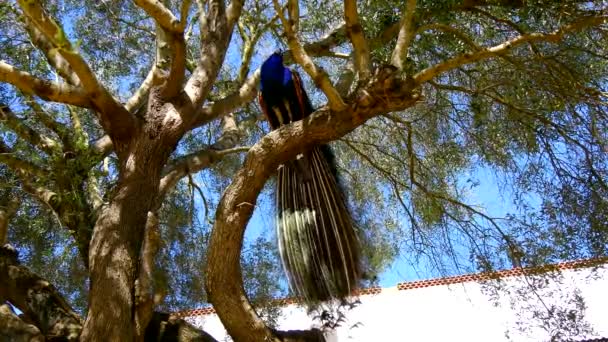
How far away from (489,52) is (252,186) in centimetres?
160

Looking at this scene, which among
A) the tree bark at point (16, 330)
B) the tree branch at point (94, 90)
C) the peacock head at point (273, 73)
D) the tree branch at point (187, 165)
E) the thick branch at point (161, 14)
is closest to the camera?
the tree branch at point (94, 90)

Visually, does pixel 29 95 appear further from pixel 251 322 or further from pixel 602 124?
pixel 602 124

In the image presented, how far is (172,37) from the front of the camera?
4.40 meters

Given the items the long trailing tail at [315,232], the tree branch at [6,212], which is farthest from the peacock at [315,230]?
the tree branch at [6,212]

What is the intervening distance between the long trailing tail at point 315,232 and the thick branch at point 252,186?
31cm

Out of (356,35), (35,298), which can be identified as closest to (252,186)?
(356,35)

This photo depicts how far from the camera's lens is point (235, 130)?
592cm

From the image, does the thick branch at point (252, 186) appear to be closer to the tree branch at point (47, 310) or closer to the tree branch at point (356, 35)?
the tree branch at point (356, 35)

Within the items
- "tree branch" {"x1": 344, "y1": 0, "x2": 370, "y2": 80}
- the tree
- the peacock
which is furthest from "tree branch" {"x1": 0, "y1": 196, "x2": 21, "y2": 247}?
"tree branch" {"x1": 344, "y1": 0, "x2": 370, "y2": 80}

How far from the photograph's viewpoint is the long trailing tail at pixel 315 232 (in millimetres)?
3895

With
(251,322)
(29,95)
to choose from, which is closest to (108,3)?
(29,95)

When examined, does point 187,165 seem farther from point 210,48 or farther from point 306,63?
point 306,63

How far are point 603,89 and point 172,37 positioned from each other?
3.35m

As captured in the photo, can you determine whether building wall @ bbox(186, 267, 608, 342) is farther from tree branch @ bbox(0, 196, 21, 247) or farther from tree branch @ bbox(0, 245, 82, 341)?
tree branch @ bbox(0, 245, 82, 341)
